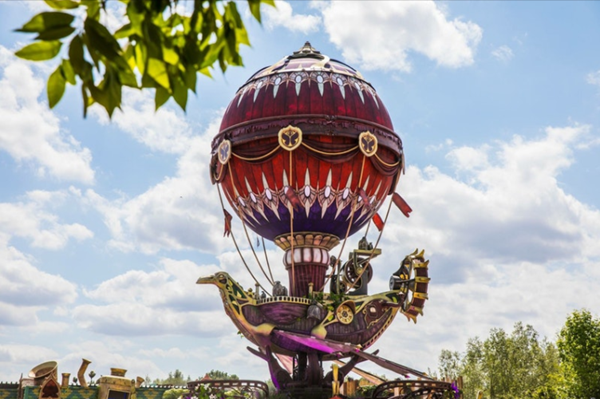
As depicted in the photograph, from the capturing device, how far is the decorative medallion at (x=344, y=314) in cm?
2800

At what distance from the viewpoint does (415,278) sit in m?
29.6

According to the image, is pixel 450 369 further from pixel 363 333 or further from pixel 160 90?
pixel 160 90

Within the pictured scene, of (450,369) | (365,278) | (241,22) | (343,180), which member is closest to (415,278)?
(365,278)

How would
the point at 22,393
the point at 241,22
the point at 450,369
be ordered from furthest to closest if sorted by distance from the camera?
A: the point at 450,369 < the point at 22,393 < the point at 241,22

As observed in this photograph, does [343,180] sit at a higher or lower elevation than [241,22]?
higher

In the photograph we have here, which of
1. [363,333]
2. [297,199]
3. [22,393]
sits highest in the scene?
[297,199]

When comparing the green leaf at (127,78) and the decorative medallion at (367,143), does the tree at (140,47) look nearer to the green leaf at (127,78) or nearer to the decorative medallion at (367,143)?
the green leaf at (127,78)

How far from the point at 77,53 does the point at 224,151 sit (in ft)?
82.2

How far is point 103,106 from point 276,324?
23.6 m

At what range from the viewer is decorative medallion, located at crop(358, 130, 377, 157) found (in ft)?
92.3

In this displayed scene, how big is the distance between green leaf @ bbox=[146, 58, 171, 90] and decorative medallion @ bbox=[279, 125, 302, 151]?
23.0 meters

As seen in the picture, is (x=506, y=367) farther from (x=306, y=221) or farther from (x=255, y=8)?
(x=255, y=8)

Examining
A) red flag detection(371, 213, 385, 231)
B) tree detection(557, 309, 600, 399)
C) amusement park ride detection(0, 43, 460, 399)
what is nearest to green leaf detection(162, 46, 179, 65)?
amusement park ride detection(0, 43, 460, 399)

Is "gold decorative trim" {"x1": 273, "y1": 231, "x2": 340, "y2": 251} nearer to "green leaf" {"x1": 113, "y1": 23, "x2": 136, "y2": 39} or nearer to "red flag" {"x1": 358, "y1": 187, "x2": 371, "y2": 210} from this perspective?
"red flag" {"x1": 358, "y1": 187, "x2": 371, "y2": 210}
